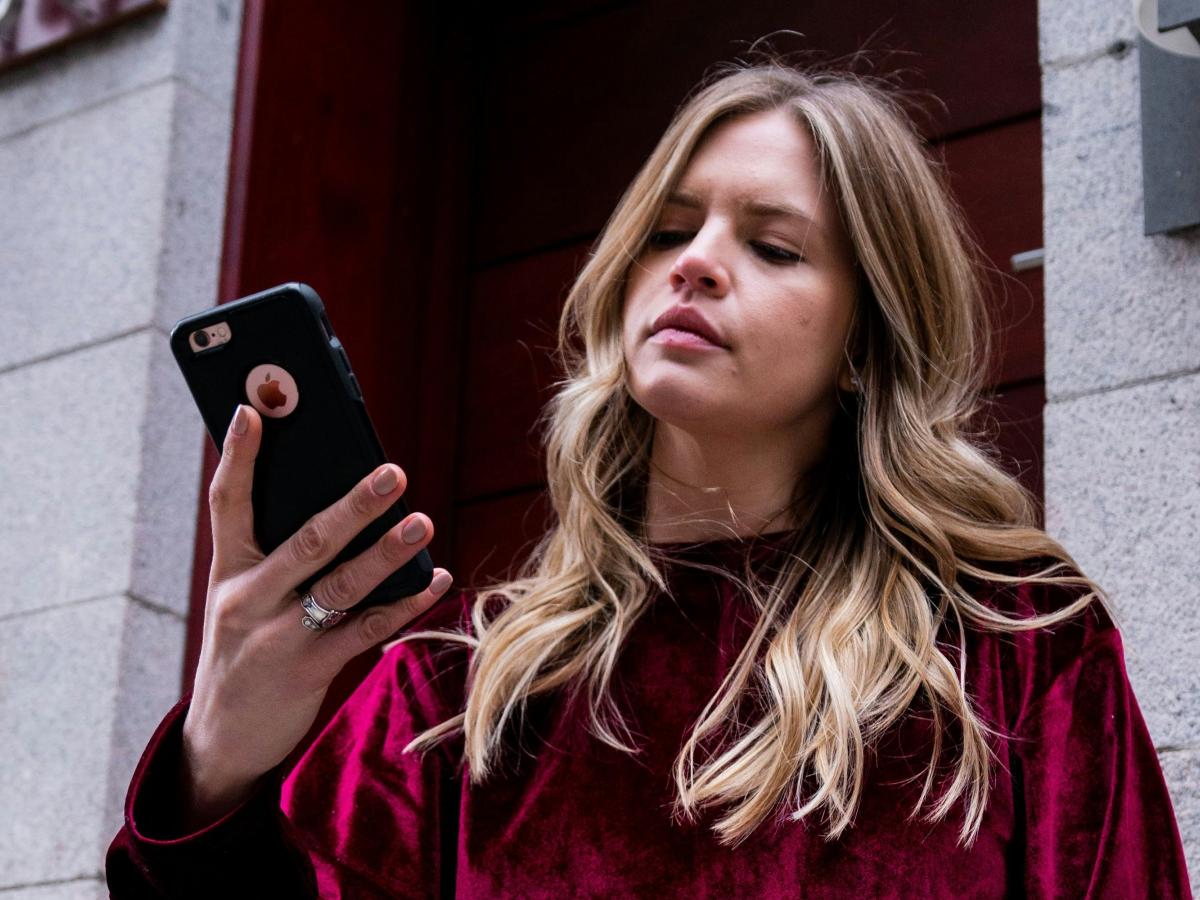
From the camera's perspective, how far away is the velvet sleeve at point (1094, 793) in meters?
1.89

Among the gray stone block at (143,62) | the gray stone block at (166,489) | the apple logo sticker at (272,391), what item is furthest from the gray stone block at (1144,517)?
the gray stone block at (143,62)

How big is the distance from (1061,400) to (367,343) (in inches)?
52.7

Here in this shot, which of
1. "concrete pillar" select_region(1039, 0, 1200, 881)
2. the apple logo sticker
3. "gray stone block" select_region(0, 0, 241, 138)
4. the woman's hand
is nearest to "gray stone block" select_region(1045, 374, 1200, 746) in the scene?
"concrete pillar" select_region(1039, 0, 1200, 881)

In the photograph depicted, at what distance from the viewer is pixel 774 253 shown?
88.0 inches

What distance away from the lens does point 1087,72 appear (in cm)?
263

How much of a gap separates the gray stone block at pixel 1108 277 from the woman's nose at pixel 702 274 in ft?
1.97

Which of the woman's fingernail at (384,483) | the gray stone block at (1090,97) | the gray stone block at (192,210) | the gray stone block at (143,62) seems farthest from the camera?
the gray stone block at (143,62)

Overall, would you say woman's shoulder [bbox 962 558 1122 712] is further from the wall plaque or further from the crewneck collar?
the wall plaque

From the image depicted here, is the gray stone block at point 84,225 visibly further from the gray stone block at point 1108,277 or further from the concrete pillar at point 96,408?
the gray stone block at point 1108,277

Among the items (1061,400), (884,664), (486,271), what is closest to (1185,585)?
(1061,400)

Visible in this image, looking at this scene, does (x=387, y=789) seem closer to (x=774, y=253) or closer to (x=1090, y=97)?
(x=774, y=253)

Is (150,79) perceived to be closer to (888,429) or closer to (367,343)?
(367,343)

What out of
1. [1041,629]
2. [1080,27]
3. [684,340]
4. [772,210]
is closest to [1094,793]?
[1041,629]

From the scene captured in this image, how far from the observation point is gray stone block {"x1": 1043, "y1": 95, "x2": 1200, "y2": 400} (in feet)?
8.00
